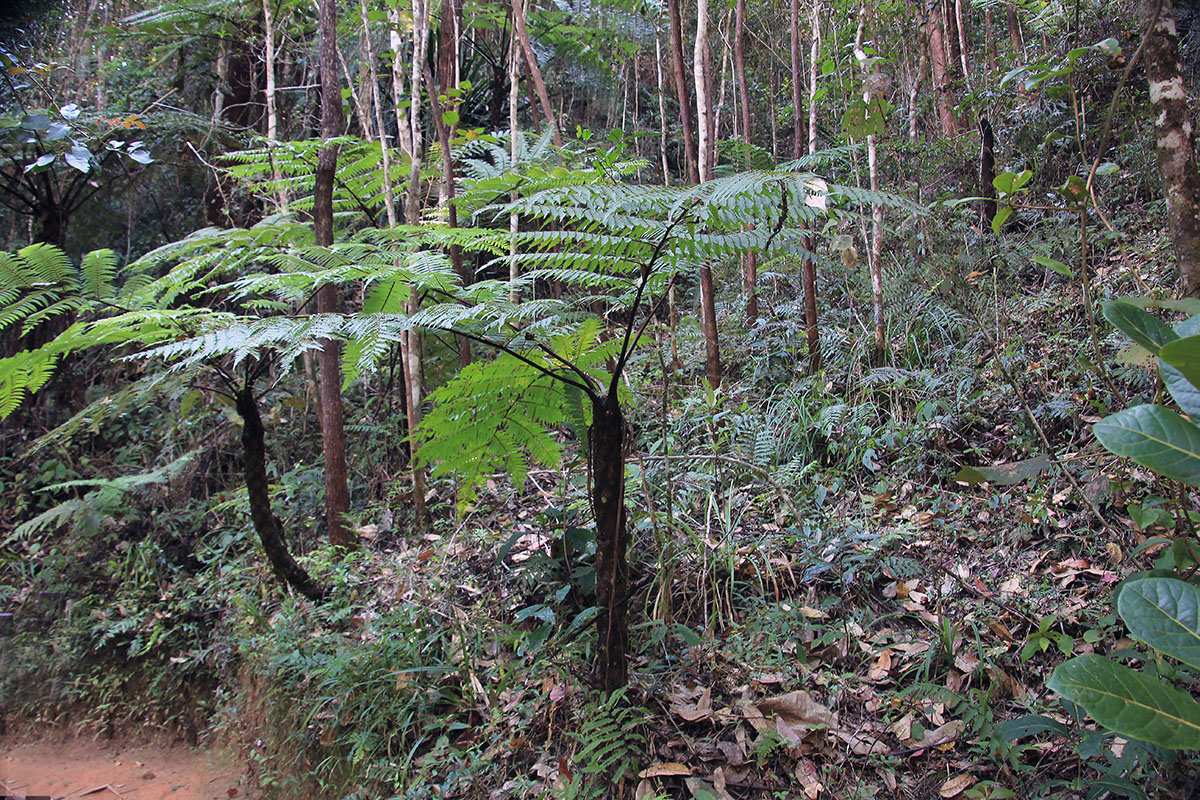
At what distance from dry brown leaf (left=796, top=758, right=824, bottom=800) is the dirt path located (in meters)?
2.71

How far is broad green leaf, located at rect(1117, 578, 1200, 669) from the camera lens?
3.64ft

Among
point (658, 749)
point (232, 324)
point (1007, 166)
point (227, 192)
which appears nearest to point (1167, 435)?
point (658, 749)

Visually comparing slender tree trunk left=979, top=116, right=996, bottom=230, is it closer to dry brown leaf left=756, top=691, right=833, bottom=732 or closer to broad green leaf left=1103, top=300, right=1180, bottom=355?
broad green leaf left=1103, top=300, right=1180, bottom=355

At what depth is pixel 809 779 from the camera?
192 cm

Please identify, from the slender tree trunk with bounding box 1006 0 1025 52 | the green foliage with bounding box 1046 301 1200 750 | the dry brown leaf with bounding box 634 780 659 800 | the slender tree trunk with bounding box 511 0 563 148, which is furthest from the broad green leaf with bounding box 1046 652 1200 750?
the slender tree trunk with bounding box 1006 0 1025 52

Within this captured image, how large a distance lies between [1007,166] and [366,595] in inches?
228

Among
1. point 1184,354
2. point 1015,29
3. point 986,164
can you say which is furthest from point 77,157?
point 1015,29

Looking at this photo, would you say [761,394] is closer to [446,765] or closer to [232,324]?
[446,765]

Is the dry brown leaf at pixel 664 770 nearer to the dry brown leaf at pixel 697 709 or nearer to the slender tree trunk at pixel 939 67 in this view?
the dry brown leaf at pixel 697 709

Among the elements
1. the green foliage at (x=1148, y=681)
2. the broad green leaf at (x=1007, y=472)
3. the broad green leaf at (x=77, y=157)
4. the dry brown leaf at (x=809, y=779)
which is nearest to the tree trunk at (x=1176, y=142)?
the broad green leaf at (x=1007, y=472)

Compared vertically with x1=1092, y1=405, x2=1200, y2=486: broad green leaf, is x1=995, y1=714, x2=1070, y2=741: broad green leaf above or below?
below

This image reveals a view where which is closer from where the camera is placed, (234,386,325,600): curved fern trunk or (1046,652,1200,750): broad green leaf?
(1046,652,1200,750): broad green leaf

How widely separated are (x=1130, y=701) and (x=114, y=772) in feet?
15.6

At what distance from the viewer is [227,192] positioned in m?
6.16
